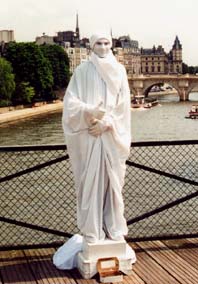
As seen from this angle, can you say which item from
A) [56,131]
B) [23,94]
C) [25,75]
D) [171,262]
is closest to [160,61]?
[25,75]

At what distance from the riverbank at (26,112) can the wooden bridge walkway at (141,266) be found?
42.6 metres

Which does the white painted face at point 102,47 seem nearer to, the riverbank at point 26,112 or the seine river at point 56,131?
the seine river at point 56,131

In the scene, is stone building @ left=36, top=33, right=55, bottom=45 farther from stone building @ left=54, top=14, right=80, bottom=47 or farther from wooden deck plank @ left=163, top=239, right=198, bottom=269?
wooden deck plank @ left=163, top=239, right=198, bottom=269

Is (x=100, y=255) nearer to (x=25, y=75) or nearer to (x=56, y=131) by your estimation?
(x=56, y=131)

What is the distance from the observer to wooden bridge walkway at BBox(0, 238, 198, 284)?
4375mm

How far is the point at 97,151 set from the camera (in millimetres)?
4340

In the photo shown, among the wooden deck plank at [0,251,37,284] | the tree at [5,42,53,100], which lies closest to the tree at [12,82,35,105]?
the tree at [5,42,53,100]

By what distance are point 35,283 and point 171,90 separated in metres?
125

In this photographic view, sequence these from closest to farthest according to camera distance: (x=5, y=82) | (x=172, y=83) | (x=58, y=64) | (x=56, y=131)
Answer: (x=56, y=131), (x=5, y=82), (x=58, y=64), (x=172, y=83)

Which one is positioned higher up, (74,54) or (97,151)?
(74,54)

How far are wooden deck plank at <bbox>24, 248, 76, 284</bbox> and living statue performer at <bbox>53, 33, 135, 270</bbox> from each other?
13.0 inches

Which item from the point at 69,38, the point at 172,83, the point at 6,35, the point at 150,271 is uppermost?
the point at 69,38

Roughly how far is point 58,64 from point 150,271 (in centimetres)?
6515

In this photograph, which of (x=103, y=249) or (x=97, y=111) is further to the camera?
(x=103, y=249)
